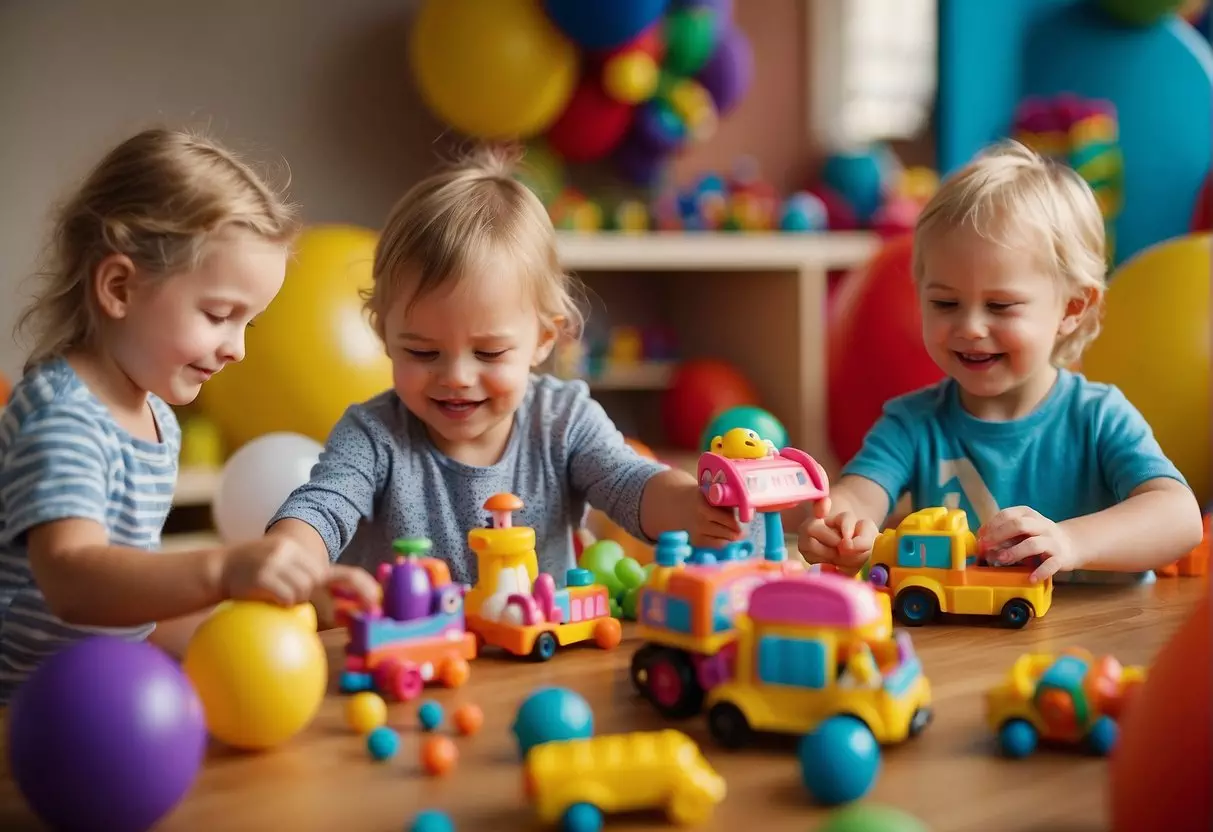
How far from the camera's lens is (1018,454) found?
4.86 ft

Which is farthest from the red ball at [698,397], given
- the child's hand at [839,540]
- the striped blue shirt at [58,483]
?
the striped blue shirt at [58,483]

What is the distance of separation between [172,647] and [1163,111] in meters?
3.48

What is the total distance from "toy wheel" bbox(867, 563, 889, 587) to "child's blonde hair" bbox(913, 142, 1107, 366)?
43 centimetres

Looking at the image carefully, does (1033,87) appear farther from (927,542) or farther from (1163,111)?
(927,542)

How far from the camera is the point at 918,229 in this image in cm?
152

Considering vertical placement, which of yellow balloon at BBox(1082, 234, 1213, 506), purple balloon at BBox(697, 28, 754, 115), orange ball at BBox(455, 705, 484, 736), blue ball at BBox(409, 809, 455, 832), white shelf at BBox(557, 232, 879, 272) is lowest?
blue ball at BBox(409, 809, 455, 832)

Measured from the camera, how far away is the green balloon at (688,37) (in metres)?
3.66

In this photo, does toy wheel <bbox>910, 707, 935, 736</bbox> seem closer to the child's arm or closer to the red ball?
the child's arm

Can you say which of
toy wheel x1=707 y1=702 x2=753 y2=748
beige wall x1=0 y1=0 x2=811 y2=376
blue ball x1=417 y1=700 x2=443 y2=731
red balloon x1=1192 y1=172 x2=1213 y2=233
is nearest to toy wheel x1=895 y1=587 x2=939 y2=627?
toy wheel x1=707 y1=702 x2=753 y2=748

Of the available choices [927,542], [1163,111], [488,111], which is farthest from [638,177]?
[927,542]

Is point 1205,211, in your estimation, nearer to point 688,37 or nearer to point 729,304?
point 729,304

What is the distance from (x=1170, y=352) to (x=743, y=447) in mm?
1528

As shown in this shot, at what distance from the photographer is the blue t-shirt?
1466mm

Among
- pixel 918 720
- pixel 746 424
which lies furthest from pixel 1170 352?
pixel 918 720
